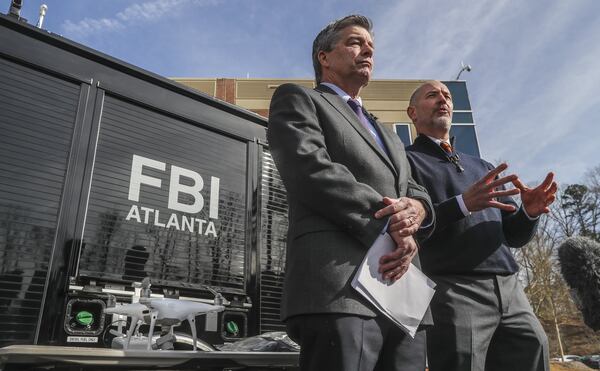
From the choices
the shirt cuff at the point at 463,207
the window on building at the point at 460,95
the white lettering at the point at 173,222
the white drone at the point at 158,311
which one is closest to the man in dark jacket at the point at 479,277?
the shirt cuff at the point at 463,207

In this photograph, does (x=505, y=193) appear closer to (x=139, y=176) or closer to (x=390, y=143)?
(x=390, y=143)

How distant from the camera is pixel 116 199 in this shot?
97.3 inches

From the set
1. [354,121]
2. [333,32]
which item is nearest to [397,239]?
[354,121]

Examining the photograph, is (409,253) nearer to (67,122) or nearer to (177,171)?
(177,171)

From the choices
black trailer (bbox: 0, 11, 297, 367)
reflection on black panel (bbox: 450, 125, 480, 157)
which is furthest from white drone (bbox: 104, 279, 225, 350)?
reflection on black panel (bbox: 450, 125, 480, 157)

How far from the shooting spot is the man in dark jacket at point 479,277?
66.4 inches

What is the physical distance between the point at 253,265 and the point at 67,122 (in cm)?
138

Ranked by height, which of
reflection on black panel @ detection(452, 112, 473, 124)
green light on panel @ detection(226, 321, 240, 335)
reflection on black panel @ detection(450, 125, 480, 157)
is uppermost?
reflection on black panel @ detection(452, 112, 473, 124)

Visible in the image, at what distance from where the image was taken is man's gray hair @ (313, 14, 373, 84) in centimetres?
179

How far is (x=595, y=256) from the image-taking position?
2.06m

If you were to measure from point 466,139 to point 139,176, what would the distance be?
49.4ft

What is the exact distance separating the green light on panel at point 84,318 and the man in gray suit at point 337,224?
137 centimetres

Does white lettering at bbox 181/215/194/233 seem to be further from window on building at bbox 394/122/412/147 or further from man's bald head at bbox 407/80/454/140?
window on building at bbox 394/122/412/147

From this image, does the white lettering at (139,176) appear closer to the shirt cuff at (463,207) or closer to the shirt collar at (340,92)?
the shirt collar at (340,92)
